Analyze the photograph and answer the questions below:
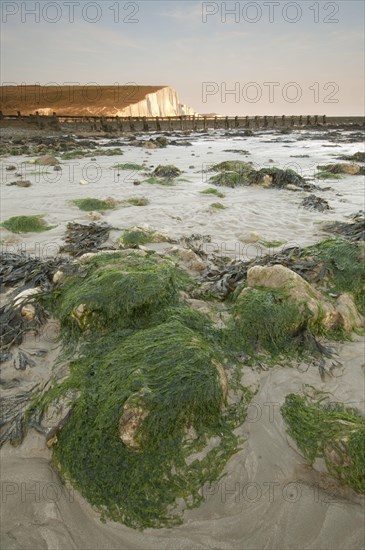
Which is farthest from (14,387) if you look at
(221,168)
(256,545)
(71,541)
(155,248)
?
(221,168)

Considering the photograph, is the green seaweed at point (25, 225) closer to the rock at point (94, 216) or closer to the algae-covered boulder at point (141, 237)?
the rock at point (94, 216)

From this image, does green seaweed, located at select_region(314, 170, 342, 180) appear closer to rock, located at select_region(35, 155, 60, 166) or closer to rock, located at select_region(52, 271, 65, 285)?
rock, located at select_region(52, 271, 65, 285)

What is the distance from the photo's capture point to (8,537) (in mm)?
1705

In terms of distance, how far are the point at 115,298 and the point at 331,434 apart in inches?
79.9

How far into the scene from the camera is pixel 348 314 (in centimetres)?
333

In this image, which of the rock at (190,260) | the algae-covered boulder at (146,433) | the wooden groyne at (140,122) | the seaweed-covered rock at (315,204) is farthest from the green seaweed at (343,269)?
the wooden groyne at (140,122)

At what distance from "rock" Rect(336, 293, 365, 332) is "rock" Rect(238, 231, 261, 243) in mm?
2050

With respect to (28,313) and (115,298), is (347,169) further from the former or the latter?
(28,313)

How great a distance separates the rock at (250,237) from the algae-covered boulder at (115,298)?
2.15m

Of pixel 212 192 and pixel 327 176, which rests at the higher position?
pixel 327 176

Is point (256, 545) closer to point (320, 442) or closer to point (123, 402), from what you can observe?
point (320, 442)

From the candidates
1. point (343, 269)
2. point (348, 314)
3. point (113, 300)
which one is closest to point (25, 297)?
point (113, 300)

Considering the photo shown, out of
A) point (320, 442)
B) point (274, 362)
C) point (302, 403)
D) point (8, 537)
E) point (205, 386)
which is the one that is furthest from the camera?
point (274, 362)

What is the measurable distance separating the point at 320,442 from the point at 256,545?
0.71 metres
